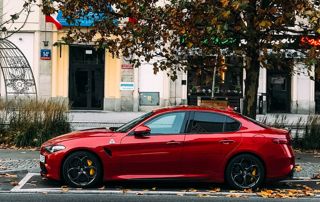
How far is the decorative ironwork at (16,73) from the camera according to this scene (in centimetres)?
2842

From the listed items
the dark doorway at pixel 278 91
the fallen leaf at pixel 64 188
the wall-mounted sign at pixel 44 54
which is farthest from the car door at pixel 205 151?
the dark doorway at pixel 278 91

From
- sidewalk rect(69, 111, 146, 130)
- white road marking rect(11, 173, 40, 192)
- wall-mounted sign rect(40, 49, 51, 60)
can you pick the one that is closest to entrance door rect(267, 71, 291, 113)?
sidewalk rect(69, 111, 146, 130)

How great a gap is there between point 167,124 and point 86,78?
2192cm

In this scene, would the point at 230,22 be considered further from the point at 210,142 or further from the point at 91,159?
the point at 91,159

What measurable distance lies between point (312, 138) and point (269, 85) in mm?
17081

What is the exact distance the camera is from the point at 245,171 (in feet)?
28.9

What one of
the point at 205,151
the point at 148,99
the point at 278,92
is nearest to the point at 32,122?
the point at 205,151

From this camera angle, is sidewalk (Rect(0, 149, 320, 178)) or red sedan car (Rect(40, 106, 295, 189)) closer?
red sedan car (Rect(40, 106, 295, 189))

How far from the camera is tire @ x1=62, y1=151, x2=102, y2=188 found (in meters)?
8.70

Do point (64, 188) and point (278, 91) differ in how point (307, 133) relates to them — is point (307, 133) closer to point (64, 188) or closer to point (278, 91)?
point (64, 188)

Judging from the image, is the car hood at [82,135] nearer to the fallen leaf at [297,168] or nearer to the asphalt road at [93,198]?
the asphalt road at [93,198]

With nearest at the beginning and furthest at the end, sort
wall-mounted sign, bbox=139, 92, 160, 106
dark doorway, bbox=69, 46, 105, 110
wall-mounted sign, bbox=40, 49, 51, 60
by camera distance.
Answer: wall-mounted sign, bbox=40, 49, 51, 60, wall-mounted sign, bbox=139, 92, 160, 106, dark doorway, bbox=69, 46, 105, 110

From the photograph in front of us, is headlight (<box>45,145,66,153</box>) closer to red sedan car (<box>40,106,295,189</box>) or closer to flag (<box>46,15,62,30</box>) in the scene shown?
red sedan car (<box>40,106,295,189</box>)

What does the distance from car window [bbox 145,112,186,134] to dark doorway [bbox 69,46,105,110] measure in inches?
850
